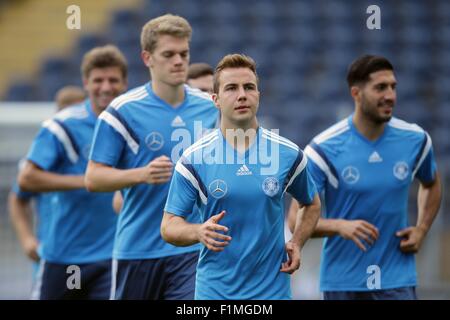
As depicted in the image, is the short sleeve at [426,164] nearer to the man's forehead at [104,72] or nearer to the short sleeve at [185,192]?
the short sleeve at [185,192]

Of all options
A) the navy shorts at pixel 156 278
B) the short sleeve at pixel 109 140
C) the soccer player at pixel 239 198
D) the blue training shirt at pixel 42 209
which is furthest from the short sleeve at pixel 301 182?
the blue training shirt at pixel 42 209

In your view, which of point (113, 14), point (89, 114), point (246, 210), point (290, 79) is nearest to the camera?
point (246, 210)

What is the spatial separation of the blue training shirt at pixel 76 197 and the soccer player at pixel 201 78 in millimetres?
846

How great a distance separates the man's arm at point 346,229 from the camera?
683 centimetres

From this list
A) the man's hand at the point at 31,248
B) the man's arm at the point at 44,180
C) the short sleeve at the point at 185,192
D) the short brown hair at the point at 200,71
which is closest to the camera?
the short sleeve at the point at 185,192

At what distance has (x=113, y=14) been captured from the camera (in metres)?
17.7

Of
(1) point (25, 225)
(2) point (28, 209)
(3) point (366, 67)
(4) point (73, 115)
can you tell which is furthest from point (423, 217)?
(2) point (28, 209)

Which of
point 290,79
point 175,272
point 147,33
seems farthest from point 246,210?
point 290,79

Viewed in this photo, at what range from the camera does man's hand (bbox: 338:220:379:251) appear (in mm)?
6828

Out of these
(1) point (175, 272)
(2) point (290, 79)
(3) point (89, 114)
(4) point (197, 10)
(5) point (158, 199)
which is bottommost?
(1) point (175, 272)

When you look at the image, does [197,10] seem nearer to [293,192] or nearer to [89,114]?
[89,114]

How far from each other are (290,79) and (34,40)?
5.10 metres

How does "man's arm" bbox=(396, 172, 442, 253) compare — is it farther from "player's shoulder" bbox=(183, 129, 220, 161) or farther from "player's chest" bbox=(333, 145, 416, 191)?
"player's shoulder" bbox=(183, 129, 220, 161)

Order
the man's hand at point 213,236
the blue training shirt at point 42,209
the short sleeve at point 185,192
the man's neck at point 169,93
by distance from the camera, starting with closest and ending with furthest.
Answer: the man's hand at point 213,236
the short sleeve at point 185,192
the man's neck at point 169,93
the blue training shirt at point 42,209
